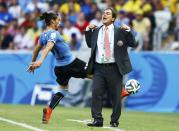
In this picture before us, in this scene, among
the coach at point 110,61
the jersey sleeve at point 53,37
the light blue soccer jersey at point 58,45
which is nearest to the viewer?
the coach at point 110,61

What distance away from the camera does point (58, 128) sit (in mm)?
12312

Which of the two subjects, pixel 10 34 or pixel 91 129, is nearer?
pixel 91 129

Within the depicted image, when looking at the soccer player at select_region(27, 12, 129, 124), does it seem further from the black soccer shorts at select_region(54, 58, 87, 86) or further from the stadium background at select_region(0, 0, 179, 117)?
the stadium background at select_region(0, 0, 179, 117)

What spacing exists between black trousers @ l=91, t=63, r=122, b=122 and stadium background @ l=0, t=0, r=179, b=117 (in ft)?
25.5

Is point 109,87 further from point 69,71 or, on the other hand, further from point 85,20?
point 85,20

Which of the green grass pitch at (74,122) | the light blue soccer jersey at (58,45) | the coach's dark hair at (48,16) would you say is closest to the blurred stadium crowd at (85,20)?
the green grass pitch at (74,122)

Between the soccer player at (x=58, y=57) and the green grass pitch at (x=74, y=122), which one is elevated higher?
the soccer player at (x=58, y=57)

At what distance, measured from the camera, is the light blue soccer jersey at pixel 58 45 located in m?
13.2

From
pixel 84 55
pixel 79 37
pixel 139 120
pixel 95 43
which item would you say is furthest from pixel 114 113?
pixel 79 37

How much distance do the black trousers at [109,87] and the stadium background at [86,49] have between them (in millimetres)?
7771

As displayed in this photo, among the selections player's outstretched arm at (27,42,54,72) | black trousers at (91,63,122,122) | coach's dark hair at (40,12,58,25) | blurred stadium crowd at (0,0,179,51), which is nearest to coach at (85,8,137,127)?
black trousers at (91,63,122,122)

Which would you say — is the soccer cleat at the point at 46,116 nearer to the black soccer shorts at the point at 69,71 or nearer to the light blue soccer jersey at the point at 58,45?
the black soccer shorts at the point at 69,71

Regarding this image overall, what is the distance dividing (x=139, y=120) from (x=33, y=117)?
87.9 inches

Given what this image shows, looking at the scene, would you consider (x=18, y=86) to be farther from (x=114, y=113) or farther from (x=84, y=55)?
(x=114, y=113)
